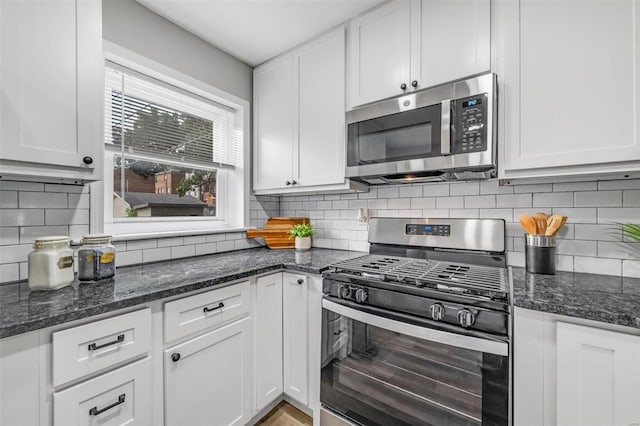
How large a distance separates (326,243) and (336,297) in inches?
36.7

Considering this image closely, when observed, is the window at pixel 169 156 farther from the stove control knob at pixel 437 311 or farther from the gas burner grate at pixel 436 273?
the stove control knob at pixel 437 311

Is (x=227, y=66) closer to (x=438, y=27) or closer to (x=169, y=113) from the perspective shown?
(x=169, y=113)

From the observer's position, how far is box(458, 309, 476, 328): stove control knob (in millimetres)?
1067

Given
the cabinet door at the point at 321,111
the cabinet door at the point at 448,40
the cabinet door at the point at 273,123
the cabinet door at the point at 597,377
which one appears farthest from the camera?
the cabinet door at the point at 273,123

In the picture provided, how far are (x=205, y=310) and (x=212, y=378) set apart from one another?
1.16ft

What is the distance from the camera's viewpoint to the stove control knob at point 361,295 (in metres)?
1.34

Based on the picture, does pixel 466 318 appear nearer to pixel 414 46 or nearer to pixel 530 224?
pixel 530 224

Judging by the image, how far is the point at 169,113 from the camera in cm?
198

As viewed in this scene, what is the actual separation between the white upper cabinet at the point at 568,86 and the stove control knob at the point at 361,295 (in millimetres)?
904

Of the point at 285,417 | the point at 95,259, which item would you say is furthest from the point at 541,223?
the point at 95,259

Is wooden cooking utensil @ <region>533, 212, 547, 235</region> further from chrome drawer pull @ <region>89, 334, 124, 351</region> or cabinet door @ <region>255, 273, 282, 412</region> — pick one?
chrome drawer pull @ <region>89, 334, 124, 351</region>

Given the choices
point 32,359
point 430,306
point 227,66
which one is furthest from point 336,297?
point 227,66

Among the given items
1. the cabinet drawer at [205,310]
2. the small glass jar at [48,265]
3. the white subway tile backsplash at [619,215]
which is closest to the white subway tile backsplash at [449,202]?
the white subway tile backsplash at [619,215]

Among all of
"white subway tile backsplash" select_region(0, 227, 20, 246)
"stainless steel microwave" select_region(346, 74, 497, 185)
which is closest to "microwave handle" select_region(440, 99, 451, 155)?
"stainless steel microwave" select_region(346, 74, 497, 185)
